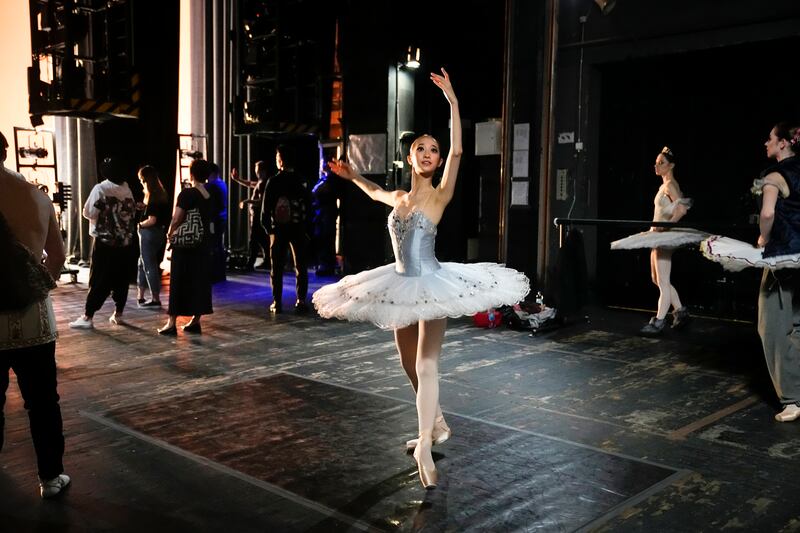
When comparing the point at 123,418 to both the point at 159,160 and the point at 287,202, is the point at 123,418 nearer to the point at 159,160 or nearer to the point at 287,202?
the point at 287,202

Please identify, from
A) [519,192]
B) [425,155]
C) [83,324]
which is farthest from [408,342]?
[519,192]

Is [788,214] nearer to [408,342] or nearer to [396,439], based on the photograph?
[408,342]

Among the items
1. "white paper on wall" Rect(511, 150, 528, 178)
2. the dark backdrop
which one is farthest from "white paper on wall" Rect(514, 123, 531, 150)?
the dark backdrop

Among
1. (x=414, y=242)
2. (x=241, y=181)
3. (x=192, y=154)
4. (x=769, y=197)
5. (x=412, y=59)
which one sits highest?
(x=412, y=59)

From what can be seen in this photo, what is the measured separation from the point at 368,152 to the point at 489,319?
5.22 meters

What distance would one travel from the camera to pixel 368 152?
42.3ft

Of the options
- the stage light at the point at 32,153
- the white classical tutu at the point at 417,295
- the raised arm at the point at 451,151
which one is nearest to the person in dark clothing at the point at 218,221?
the stage light at the point at 32,153

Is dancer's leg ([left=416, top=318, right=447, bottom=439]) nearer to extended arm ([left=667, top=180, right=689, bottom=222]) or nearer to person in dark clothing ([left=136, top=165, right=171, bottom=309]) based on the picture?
extended arm ([left=667, top=180, right=689, bottom=222])

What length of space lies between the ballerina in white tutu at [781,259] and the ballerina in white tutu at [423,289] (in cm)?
181

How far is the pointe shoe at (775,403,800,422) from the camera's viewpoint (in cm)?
508

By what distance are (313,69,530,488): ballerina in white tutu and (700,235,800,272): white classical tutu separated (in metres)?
1.71

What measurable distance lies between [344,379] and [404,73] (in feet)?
26.6

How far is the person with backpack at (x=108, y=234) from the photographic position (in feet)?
27.3

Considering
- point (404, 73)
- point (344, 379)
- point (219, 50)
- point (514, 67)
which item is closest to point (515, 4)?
point (514, 67)
